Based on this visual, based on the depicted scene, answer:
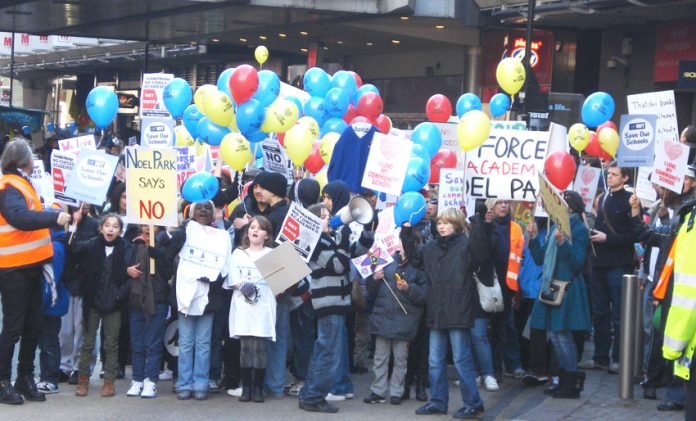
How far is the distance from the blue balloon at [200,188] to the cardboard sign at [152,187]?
0.64 feet

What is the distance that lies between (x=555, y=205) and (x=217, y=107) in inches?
162

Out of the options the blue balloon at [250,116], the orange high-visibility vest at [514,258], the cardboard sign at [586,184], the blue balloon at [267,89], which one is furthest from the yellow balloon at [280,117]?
the cardboard sign at [586,184]

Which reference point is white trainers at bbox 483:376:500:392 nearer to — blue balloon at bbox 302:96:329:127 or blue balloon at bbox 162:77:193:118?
blue balloon at bbox 302:96:329:127

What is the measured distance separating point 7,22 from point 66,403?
21783 mm

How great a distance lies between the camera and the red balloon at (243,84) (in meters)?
11.7

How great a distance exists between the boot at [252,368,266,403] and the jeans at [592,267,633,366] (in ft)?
11.6

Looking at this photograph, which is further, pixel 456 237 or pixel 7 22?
pixel 7 22

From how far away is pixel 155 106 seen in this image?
14680 mm

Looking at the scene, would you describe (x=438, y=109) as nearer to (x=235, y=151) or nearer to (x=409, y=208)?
(x=235, y=151)

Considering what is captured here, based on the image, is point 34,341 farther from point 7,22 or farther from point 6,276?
point 7,22

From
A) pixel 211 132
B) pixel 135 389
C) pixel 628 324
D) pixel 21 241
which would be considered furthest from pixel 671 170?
pixel 21 241

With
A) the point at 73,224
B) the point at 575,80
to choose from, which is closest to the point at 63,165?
the point at 73,224

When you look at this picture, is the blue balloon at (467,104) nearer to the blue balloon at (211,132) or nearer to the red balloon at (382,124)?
the red balloon at (382,124)

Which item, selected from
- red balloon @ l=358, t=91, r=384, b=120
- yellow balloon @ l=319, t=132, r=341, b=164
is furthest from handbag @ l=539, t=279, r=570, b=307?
red balloon @ l=358, t=91, r=384, b=120
